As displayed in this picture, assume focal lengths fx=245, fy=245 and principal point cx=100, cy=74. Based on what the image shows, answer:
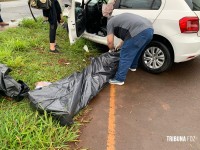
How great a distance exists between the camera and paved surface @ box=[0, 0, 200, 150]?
3.15m

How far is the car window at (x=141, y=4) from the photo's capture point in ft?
14.6

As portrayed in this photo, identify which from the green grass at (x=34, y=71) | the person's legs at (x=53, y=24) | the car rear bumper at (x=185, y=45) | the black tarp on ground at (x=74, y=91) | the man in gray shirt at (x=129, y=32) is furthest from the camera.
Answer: the person's legs at (x=53, y=24)

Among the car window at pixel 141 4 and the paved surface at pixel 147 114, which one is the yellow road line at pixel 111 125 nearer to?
the paved surface at pixel 147 114

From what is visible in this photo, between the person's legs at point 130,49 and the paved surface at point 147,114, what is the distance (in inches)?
11.7

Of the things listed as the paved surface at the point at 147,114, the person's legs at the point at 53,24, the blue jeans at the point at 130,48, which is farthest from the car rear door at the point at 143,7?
the person's legs at the point at 53,24

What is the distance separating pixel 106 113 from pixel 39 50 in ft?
9.12

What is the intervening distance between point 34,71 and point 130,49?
1.89 m

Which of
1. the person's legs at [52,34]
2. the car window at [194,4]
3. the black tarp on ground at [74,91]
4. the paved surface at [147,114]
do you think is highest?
the car window at [194,4]

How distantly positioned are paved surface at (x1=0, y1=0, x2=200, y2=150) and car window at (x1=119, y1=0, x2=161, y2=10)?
127 cm

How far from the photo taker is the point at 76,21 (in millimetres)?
5320

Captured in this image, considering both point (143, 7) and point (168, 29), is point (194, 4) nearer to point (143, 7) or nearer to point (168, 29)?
point (168, 29)

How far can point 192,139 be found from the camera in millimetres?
3217

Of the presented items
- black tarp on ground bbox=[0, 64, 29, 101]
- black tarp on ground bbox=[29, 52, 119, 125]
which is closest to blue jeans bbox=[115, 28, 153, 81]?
black tarp on ground bbox=[29, 52, 119, 125]

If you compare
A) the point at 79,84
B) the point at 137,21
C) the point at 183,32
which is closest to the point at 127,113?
the point at 79,84
